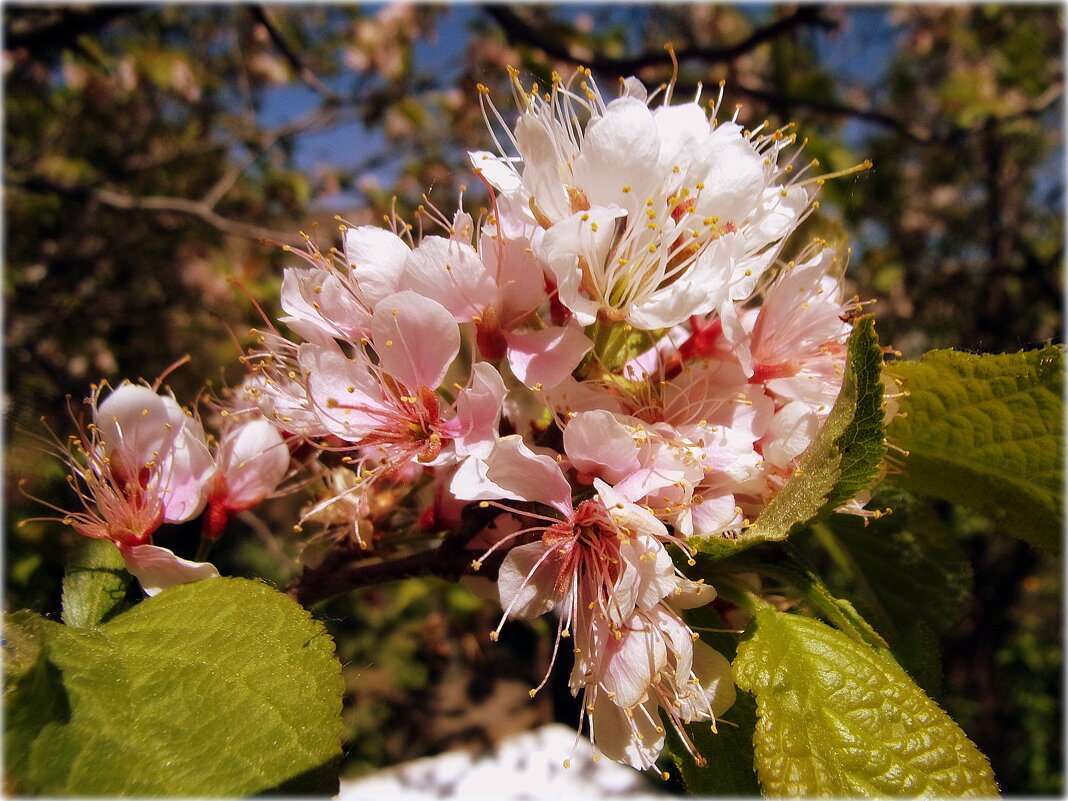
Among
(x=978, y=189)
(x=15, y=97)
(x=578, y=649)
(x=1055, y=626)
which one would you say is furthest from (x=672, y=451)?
(x=1055, y=626)

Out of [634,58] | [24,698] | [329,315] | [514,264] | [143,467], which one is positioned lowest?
[24,698]

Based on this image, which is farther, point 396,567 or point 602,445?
point 396,567

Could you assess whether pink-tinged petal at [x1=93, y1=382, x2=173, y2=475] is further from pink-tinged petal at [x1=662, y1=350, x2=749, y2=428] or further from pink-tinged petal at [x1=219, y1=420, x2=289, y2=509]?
pink-tinged petal at [x1=662, y1=350, x2=749, y2=428]

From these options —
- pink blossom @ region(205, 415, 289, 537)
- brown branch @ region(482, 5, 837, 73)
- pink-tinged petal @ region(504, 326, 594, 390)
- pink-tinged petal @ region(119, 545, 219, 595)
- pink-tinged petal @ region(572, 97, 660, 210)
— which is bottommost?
pink-tinged petal @ region(119, 545, 219, 595)

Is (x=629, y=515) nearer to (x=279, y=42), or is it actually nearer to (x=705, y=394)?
(x=705, y=394)

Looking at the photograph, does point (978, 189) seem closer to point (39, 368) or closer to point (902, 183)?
point (902, 183)

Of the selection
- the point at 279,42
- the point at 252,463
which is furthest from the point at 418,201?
the point at 252,463

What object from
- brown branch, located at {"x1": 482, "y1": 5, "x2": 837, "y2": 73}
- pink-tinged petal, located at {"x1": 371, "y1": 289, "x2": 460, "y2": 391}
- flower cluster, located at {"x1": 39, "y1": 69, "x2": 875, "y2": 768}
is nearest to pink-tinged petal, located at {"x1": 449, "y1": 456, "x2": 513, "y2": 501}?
flower cluster, located at {"x1": 39, "y1": 69, "x2": 875, "y2": 768}
